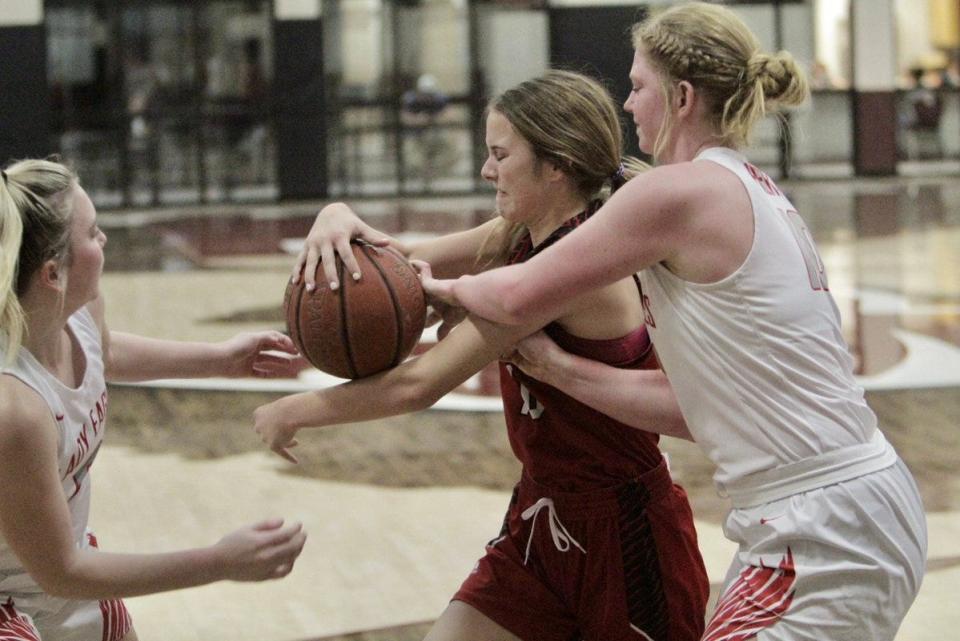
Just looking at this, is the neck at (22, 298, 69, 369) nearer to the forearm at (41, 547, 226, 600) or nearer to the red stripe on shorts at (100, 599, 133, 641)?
the forearm at (41, 547, 226, 600)

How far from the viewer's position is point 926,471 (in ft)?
17.1

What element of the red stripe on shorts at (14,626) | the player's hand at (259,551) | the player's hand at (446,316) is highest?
the player's hand at (446,316)

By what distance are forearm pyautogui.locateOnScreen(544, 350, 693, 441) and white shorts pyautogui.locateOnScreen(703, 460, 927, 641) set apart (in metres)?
0.28

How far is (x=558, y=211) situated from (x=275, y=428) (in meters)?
0.66

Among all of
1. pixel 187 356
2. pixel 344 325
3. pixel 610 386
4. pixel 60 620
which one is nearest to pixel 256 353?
pixel 187 356

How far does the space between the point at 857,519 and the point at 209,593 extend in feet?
7.97

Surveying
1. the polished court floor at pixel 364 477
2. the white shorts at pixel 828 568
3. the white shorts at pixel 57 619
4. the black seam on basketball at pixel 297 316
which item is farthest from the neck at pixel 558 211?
the polished court floor at pixel 364 477

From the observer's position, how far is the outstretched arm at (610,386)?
98.7 inches

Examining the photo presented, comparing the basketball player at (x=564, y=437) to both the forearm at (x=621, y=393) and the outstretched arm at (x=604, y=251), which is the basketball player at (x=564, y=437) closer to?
the forearm at (x=621, y=393)

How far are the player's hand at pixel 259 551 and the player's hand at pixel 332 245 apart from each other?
0.45 m

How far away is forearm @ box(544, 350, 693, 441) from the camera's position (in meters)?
2.51

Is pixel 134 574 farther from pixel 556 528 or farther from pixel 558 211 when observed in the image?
pixel 558 211

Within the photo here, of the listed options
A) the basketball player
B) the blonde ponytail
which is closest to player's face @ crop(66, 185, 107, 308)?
the blonde ponytail

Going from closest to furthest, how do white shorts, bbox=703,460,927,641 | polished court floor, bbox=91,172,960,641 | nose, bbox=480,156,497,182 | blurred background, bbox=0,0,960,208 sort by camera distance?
white shorts, bbox=703,460,927,641 → nose, bbox=480,156,497,182 → polished court floor, bbox=91,172,960,641 → blurred background, bbox=0,0,960,208
